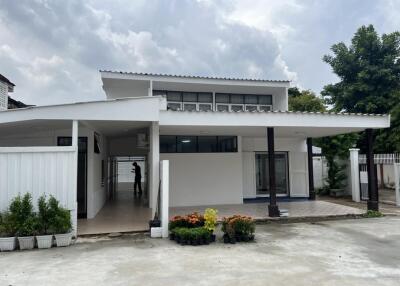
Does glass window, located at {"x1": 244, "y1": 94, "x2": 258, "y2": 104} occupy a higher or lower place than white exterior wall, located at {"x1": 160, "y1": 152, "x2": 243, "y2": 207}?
higher

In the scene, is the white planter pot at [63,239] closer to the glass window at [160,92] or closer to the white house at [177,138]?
the white house at [177,138]

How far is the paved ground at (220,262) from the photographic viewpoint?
5.17m

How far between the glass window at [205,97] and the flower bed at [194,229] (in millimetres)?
7451

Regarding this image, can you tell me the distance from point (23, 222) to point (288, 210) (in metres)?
8.30

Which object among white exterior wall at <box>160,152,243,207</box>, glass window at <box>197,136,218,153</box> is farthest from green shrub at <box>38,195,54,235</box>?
glass window at <box>197,136,218,153</box>

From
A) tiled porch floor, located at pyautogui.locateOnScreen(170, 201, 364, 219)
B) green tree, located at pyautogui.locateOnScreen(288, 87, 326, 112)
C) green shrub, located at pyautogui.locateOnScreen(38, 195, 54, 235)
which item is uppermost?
green tree, located at pyautogui.locateOnScreen(288, 87, 326, 112)

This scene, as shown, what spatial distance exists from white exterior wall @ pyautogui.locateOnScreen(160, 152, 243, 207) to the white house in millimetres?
39

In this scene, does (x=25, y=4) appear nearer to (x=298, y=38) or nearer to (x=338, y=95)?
(x=298, y=38)

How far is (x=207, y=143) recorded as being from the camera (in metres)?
13.3

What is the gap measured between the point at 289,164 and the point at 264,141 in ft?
5.50

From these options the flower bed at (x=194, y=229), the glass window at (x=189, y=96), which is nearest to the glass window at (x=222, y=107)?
the glass window at (x=189, y=96)

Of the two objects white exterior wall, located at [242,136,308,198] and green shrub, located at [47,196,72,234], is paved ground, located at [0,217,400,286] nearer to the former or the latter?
green shrub, located at [47,196,72,234]

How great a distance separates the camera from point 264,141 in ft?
48.5

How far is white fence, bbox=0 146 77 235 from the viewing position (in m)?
7.66
